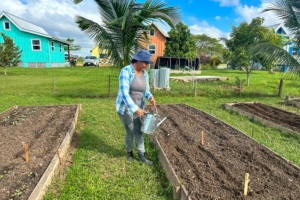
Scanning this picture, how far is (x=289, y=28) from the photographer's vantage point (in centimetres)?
651

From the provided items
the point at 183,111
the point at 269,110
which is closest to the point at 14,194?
the point at 183,111

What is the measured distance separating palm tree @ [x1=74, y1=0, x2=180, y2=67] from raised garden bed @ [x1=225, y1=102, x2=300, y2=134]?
307 centimetres

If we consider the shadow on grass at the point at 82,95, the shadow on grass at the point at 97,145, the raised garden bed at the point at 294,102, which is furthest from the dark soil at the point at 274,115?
the shadow on grass at the point at 82,95

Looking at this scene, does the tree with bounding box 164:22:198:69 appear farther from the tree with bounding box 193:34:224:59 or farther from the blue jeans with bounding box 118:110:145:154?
the blue jeans with bounding box 118:110:145:154

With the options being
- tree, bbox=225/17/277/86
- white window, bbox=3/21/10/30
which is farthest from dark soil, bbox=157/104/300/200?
white window, bbox=3/21/10/30

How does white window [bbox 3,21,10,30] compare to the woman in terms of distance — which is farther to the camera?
white window [bbox 3,21,10,30]

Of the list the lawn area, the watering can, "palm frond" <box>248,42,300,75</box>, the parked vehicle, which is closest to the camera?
the lawn area

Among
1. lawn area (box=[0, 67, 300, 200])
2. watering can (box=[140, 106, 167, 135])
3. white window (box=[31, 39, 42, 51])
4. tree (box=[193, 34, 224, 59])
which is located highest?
tree (box=[193, 34, 224, 59])

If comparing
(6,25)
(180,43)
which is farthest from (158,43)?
(6,25)

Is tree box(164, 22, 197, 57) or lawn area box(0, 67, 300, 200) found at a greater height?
tree box(164, 22, 197, 57)

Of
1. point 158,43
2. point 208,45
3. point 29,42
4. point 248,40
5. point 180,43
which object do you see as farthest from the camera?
point 208,45

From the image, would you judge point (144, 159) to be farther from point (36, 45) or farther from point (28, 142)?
point (36, 45)

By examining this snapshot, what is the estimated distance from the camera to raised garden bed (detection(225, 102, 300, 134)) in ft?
16.0

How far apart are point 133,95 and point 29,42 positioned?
21.2 meters
